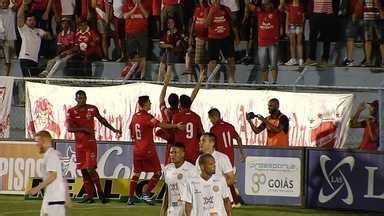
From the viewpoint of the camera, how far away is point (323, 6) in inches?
1022

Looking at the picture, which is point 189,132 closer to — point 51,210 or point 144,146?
point 144,146

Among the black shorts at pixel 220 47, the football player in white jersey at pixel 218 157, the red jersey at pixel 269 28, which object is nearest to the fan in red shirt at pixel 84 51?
the black shorts at pixel 220 47

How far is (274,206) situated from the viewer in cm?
2253

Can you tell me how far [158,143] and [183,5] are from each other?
17.8ft

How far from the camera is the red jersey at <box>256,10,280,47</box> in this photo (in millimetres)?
25875

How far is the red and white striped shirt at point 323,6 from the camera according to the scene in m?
25.9

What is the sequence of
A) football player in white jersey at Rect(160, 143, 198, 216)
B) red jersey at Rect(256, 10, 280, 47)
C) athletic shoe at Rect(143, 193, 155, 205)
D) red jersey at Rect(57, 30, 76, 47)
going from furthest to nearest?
red jersey at Rect(57, 30, 76, 47) → red jersey at Rect(256, 10, 280, 47) → athletic shoe at Rect(143, 193, 155, 205) → football player in white jersey at Rect(160, 143, 198, 216)

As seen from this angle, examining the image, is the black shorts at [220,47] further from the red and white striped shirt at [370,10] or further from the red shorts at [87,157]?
the red shorts at [87,157]

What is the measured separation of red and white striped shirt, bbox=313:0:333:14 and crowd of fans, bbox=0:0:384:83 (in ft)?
0.07

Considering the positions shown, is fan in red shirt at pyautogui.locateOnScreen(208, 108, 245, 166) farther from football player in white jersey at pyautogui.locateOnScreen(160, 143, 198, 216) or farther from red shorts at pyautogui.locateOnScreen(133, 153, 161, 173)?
football player in white jersey at pyautogui.locateOnScreen(160, 143, 198, 216)

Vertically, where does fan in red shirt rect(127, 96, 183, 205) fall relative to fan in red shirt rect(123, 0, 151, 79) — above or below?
below

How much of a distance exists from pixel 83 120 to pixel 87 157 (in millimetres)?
710

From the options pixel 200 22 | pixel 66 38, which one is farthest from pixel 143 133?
pixel 66 38

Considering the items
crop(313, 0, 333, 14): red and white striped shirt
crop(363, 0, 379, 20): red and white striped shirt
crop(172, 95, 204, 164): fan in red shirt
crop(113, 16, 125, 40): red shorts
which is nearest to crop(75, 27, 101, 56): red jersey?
crop(113, 16, 125, 40): red shorts
